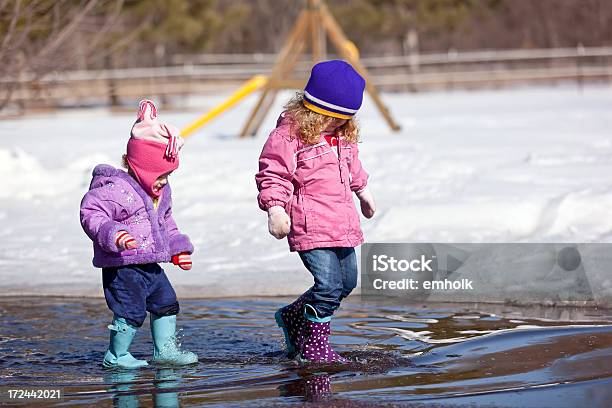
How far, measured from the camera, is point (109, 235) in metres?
4.62

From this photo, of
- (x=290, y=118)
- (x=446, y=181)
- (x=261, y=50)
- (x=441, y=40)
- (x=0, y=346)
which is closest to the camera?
(x=290, y=118)

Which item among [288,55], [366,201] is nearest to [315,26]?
[288,55]

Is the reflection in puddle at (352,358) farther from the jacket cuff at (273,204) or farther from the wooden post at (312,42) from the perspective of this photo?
the wooden post at (312,42)

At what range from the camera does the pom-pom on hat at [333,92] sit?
487 cm

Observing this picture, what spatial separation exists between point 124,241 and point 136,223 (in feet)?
1.02

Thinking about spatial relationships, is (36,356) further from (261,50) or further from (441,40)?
(261,50)

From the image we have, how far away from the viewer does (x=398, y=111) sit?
2292cm

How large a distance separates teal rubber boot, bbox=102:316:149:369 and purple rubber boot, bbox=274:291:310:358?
67 centimetres

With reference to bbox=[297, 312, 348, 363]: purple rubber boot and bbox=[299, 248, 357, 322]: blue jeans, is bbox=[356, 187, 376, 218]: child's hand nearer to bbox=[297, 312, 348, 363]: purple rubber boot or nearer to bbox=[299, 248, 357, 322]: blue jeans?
bbox=[299, 248, 357, 322]: blue jeans

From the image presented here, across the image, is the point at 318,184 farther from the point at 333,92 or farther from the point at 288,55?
the point at 288,55

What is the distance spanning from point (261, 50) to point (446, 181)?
146ft

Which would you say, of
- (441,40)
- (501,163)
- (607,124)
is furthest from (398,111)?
(441,40)

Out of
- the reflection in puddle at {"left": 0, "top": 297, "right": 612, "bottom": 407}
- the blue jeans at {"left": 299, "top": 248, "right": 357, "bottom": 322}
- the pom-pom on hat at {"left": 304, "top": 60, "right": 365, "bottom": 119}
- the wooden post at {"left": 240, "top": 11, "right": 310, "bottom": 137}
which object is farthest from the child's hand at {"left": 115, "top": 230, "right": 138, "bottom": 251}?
the wooden post at {"left": 240, "top": 11, "right": 310, "bottom": 137}

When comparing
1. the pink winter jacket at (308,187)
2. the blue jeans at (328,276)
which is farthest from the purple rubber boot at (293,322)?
the pink winter jacket at (308,187)
